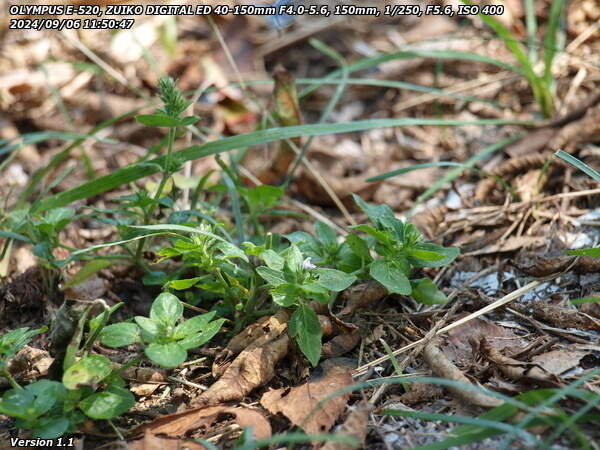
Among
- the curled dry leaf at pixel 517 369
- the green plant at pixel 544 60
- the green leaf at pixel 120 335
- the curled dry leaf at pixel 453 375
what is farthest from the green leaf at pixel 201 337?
the green plant at pixel 544 60

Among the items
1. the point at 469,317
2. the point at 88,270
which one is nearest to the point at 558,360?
the point at 469,317

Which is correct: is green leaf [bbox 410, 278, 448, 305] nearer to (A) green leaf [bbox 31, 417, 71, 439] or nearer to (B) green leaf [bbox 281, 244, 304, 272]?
(B) green leaf [bbox 281, 244, 304, 272]

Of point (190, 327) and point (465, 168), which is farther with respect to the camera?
point (465, 168)

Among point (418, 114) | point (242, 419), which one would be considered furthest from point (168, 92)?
point (418, 114)

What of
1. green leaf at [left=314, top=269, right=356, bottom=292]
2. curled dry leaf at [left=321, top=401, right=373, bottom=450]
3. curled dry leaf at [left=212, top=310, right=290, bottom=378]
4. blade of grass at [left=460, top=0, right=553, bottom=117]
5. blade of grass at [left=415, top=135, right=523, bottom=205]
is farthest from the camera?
blade of grass at [left=460, top=0, right=553, bottom=117]

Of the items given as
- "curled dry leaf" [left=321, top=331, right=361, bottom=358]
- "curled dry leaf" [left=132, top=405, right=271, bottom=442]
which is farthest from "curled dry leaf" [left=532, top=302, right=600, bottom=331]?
"curled dry leaf" [left=132, top=405, right=271, bottom=442]

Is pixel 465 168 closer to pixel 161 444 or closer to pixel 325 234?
pixel 325 234
